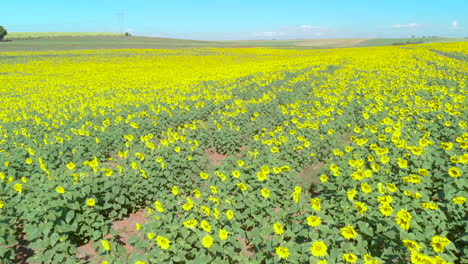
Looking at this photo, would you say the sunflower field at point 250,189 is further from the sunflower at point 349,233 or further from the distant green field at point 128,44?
the distant green field at point 128,44

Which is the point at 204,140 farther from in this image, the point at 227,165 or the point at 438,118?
the point at 438,118

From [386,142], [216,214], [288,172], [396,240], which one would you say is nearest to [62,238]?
[216,214]

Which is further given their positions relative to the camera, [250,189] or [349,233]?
[250,189]

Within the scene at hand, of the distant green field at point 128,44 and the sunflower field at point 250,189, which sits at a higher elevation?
the distant green field at point 128,44

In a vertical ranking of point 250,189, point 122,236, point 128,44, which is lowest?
point 122,236

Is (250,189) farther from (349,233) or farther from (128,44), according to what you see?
(128,44)

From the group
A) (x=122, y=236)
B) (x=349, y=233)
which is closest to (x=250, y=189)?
(x=349, y=233)

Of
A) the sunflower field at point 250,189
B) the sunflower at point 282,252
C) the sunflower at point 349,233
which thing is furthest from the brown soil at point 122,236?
the sunflower at point 349,233

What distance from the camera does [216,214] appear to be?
12.3 ft

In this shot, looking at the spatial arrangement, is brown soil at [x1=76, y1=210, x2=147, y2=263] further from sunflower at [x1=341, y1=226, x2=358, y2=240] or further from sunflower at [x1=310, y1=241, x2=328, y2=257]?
sunflower at [x1=341, y1=226, x2=358, y2=240]

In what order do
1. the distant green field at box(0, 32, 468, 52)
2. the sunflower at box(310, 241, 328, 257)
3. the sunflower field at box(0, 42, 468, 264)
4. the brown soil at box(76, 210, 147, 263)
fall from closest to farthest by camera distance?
1. the sunflower at box(310, 241, 328, 257)
2. the sunflower field at box(0, 42, 468, 264)
3. the brown soil at box(76, 210, 147, 263)
4. the distant green field at box(0, 32, 468, 52)

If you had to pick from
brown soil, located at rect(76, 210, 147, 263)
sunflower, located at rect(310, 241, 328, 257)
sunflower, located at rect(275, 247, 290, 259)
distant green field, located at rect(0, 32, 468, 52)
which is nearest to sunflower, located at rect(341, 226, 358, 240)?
sunflower, located at rect(310, 241, 328, 257)

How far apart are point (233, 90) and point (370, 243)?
12331mm

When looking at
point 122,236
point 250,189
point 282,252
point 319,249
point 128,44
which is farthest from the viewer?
point 128,44
